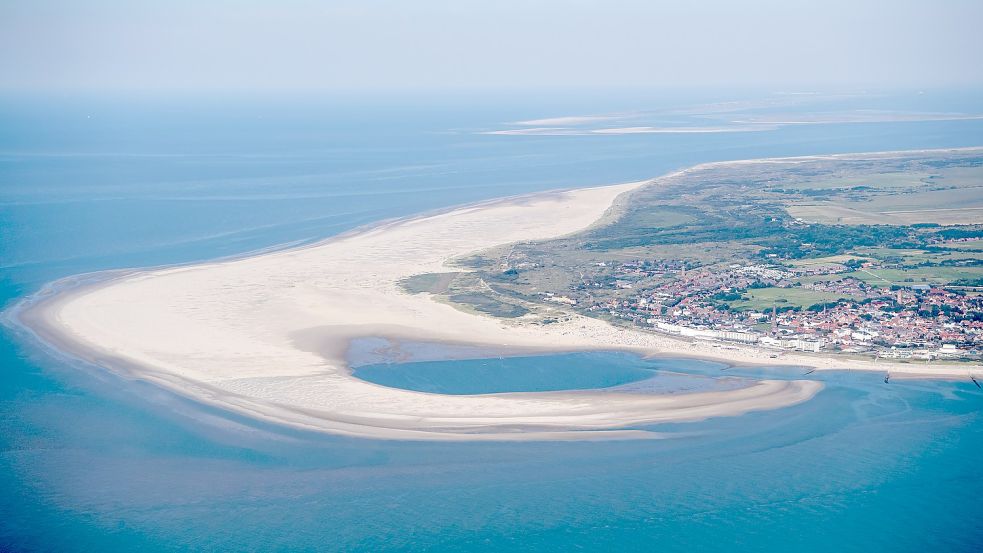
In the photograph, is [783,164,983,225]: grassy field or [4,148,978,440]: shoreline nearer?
[4,148,978,440]: shoreline

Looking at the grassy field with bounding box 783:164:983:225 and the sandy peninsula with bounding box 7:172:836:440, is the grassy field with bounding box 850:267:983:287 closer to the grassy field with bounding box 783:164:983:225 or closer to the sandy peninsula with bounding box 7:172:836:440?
the grassy field with bounding box 783:164:983:225

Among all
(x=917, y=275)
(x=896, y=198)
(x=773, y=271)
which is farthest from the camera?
(x=896, y=198)

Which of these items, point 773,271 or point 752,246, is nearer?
point 773,271

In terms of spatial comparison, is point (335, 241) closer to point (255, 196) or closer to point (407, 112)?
point (255, 196)

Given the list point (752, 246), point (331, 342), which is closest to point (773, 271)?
point (752, 246)

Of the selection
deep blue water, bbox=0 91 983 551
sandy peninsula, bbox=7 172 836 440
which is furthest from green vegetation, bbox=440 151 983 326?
deep blue water, bbox=0 91 983 551

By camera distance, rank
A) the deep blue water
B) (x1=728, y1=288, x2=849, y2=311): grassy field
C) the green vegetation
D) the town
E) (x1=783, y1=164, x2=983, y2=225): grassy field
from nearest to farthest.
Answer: the deep blue water, the town, (x1=728, y1=288, x2=849, y2=311): grassy field, the green vegetation, (x1=783, y1=164, x2=983, y2=225): grassy field

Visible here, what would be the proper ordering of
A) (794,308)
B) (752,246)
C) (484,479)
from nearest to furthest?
(484,479)
(794,308)
(752,246)

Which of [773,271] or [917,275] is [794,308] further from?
[917,275]

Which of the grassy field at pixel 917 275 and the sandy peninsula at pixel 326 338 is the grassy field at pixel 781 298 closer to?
the grassy field at pixel 917 275
